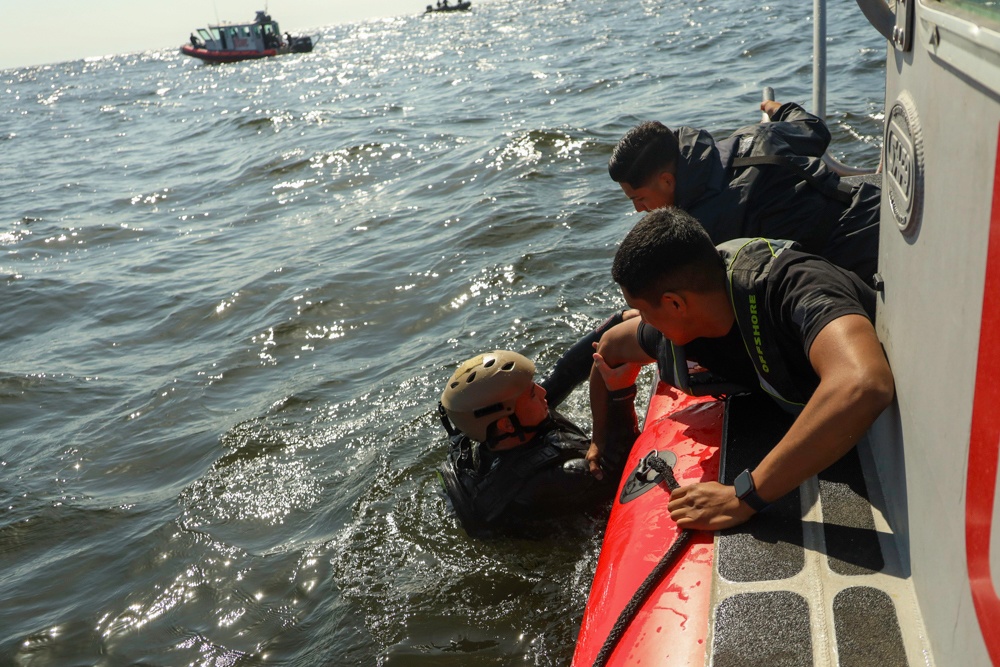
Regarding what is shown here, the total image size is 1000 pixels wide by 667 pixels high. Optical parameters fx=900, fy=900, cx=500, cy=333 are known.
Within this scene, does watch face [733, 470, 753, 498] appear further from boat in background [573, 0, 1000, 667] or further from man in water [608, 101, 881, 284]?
man in water [608, 101, 881, 284]

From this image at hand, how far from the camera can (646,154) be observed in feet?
13.3

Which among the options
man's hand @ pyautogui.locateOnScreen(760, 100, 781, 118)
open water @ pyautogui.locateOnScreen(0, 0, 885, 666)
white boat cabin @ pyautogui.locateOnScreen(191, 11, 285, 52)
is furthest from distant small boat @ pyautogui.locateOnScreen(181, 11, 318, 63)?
man's hand @ pyautogui.locateOnScreen(760, 100, 781, 118)

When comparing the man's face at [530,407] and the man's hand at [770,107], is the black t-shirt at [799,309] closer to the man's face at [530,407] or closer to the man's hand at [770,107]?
the man's face at [530,407]

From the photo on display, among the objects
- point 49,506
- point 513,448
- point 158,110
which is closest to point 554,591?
point 513,448

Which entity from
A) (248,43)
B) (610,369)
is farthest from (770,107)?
(248,43)

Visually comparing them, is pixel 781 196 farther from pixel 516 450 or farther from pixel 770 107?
pixel 516 450

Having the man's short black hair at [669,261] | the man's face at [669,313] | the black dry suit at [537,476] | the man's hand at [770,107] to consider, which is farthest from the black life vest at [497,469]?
the man's hand at [770,107]

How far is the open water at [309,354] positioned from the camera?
4.02 m

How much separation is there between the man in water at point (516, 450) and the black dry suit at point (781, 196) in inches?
35.2

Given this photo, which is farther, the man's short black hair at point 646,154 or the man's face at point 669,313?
the man's short black hair at point 646,154

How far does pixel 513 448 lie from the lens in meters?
3.77

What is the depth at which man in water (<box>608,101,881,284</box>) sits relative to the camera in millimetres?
3795

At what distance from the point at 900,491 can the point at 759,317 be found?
2.20ft

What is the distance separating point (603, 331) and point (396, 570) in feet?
4.82
